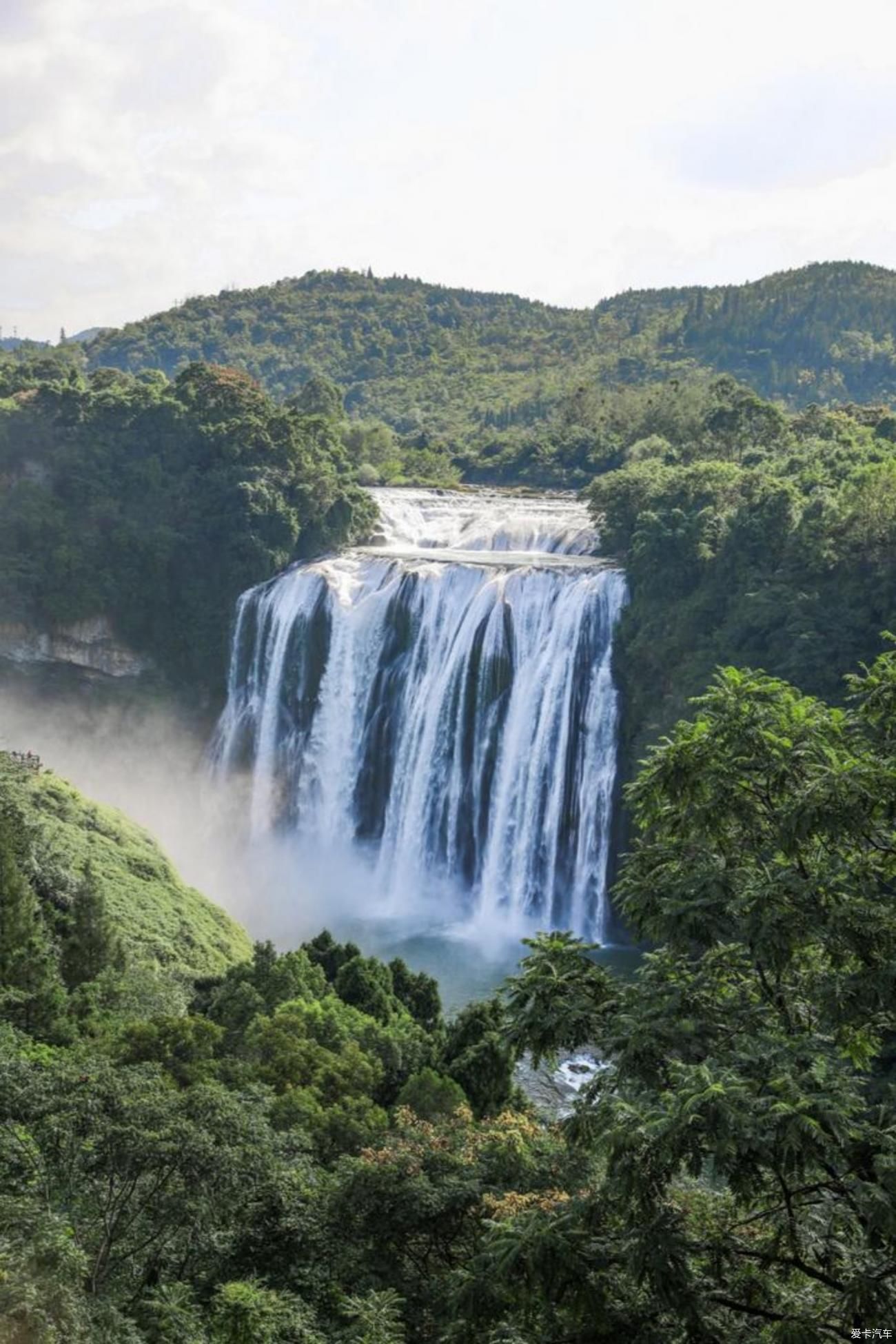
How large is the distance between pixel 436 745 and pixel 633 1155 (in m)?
26.2

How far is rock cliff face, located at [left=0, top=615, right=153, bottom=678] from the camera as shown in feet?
131

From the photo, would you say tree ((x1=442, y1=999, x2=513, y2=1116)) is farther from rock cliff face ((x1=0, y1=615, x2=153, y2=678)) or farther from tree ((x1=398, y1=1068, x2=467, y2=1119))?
rock cliff face ((x1=0, y1=615, x2=153, y2=678))

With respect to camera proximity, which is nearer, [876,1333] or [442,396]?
[876,1333]

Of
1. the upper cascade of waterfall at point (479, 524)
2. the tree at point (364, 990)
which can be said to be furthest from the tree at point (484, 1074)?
the upper cascade of waterfall at point (479, 524)

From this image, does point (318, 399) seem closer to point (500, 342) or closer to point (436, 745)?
point (436, 745)

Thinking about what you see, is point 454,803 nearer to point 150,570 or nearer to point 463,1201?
point 150,570

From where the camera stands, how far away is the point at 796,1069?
638cm

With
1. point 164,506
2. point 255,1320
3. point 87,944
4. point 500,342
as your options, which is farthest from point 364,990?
point 500,342

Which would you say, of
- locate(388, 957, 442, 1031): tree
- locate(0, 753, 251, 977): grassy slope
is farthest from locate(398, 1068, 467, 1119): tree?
locate(0, 753, 251, 977): grassy slope

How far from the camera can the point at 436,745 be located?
32281 mm

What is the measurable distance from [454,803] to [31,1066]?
22.1 m

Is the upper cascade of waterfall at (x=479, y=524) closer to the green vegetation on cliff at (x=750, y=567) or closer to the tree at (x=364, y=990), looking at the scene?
the green vegetation on cliff at (x=750, y=567)

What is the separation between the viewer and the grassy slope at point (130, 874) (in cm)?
2203

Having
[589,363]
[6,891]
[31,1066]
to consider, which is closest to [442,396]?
[589,363]
